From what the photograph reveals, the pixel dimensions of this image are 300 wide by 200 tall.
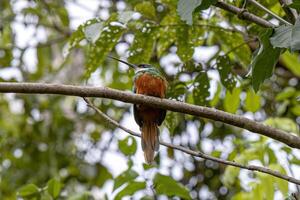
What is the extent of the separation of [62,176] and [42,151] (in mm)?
291

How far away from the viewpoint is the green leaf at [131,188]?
2064 mm

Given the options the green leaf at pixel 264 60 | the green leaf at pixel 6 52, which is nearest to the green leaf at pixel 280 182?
the green leaf at pixel 264 60

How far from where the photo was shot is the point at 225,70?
6.25ft

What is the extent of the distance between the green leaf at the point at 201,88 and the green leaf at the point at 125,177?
1.14ft

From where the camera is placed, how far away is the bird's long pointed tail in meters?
1.93

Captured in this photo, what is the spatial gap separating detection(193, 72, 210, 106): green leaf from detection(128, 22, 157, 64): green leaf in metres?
0.21

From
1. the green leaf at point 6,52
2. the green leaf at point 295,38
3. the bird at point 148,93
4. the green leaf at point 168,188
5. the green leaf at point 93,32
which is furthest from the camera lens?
the green leaf at point 6,52

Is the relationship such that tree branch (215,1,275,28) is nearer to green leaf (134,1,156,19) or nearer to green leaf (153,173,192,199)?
green leaf (134,1,156,19)

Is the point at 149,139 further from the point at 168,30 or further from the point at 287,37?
the point at 287,37

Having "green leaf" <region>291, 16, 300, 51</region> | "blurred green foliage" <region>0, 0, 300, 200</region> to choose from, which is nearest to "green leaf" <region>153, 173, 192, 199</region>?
"blurred green foliage" <region>0, 0, 300, 200</region>

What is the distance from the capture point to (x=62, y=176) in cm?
352

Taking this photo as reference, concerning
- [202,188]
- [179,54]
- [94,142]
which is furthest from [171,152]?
[179,54]

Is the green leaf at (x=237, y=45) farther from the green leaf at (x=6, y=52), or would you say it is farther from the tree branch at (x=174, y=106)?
the green leaf at (x=6, y=52)

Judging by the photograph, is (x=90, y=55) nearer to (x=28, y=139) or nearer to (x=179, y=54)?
(x=179, y=54)
